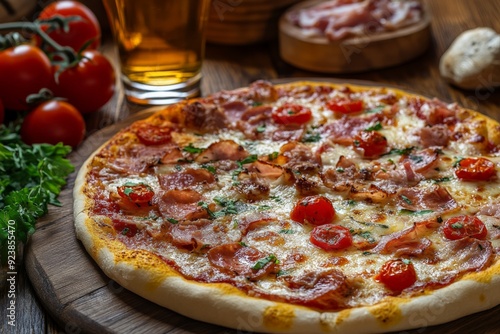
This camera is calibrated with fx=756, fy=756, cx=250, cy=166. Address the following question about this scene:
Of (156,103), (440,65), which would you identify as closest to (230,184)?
(156,103)

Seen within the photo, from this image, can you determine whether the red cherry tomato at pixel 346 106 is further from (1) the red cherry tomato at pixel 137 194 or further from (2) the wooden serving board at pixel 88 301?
(2) the wooden serving board at pixel 88 301

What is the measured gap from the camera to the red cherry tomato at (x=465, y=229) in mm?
3916

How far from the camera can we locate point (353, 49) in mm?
6480

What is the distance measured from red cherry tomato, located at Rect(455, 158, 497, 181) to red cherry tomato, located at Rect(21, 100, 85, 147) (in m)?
2.69

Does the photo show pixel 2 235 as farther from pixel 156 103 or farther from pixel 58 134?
pixel 156 103

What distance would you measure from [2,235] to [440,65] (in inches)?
157

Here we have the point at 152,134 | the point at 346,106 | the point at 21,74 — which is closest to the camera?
the point at 152,134

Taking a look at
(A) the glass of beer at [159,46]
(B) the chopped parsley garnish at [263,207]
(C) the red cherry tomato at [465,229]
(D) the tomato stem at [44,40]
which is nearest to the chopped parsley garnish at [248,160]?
(B) the chopped parsley garnish at [263,207]

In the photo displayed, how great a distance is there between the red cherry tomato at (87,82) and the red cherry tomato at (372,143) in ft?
7.12

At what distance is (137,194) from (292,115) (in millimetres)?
1395

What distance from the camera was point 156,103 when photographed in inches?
237

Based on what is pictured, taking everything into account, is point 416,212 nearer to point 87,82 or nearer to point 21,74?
point 87,82

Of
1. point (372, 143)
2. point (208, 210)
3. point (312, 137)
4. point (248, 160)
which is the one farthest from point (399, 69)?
point (208, 210)

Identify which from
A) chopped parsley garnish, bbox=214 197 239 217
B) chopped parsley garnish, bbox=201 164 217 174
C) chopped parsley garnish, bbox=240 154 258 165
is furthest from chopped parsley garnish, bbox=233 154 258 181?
chopped parsley garnish, bbox=214 197 239 217
